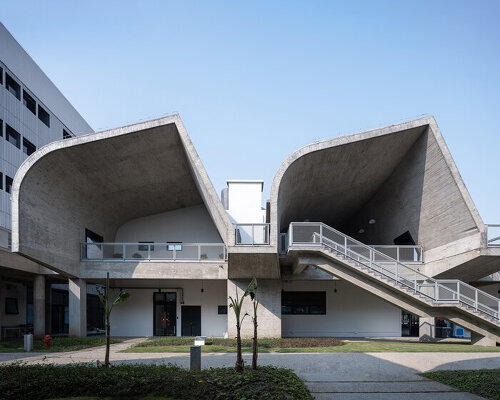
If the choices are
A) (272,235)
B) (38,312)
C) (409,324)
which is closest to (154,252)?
(38,312)

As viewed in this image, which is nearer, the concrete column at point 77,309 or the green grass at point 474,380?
the green grass at point 474,380

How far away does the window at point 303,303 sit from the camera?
28047 mm

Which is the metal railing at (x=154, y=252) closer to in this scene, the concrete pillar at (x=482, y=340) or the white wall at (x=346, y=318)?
the white wall at (x=346, y=318)

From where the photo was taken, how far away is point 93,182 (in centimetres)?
2414

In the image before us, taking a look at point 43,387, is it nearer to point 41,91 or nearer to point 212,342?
point 212,342

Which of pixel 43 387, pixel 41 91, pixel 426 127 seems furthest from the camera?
pixel 41 91

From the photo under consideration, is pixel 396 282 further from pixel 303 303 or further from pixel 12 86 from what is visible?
pixel 12 86

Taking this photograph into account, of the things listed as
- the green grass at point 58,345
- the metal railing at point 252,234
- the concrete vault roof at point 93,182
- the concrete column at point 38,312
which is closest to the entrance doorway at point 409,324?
the metal railing at point 252,234

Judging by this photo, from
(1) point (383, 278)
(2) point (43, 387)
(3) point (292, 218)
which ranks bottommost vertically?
(2) point (43, 387)

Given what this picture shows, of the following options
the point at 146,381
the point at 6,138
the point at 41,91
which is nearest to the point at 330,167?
the point at 146,381

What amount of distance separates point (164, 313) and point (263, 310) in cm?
785

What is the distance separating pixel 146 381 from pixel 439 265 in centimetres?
1765

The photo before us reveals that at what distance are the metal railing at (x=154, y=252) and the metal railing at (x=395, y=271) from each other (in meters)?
5.59

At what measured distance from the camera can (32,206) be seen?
20.4 m
